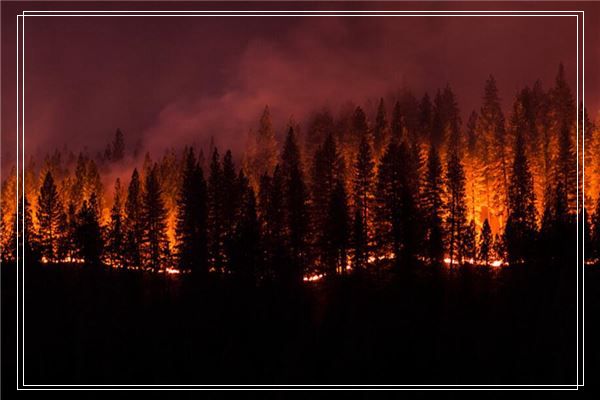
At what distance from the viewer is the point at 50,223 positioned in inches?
2276

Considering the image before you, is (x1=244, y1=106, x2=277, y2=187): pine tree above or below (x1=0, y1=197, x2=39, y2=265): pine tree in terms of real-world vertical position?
above

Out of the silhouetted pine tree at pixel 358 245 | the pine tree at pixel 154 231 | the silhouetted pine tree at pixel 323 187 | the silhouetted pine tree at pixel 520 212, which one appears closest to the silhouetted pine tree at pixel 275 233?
the silhouetted pine tree at pixel 323 187

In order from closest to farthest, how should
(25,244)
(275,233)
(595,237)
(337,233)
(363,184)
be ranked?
(595,237) → (337,233) → (275,233) → (363,184) → (25,244)

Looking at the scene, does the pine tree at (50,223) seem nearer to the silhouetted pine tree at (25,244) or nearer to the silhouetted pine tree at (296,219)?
the silhouetted pine tree at (25,244)

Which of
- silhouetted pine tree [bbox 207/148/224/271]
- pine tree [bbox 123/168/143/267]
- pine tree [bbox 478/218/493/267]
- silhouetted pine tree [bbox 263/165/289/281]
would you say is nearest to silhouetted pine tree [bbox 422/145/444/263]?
pine tree [bbox 478/218/493/267]

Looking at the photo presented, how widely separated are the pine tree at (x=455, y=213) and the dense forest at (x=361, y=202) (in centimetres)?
14

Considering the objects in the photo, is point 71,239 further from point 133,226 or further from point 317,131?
point 317,131

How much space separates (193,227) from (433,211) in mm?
21322

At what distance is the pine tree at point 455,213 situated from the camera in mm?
47375

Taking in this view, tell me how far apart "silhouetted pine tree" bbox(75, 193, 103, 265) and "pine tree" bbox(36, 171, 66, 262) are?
2.73 meters

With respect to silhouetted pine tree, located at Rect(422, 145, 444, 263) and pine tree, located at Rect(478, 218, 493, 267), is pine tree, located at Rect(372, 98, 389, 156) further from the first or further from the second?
pine tree, located at Rect(478, 218, 493, 267)

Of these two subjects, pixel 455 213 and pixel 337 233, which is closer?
pixel 337 233

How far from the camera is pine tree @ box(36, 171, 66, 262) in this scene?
5691 centimetres

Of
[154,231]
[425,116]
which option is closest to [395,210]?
[425,116]
